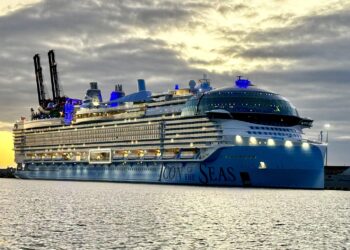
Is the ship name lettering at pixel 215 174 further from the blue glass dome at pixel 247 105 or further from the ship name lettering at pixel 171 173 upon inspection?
the blue glass dome at pixel 247 105

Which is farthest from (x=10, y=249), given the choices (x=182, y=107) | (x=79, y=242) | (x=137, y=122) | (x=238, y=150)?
(x=137, y=122)

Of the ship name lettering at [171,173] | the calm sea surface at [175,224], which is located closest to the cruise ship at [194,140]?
the ship name lettering at [171,173]

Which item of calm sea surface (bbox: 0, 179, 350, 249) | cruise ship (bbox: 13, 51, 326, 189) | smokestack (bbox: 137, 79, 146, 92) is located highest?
smokestack (bbox: 137, 79, 146, 92)

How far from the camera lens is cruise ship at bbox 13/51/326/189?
11500 centimetres

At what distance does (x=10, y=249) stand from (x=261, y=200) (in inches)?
2128

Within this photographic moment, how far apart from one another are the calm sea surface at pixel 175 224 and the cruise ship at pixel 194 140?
1006 inches

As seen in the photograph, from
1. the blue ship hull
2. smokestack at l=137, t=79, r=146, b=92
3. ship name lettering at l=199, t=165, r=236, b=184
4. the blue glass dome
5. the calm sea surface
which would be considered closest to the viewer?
the calm sea surface

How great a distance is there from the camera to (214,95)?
128 meters

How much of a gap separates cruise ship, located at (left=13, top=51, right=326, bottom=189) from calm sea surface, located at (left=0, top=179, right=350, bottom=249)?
25556 mm

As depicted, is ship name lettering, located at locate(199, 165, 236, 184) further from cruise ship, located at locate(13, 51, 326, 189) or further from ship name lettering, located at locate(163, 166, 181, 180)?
ship name lettering, located at locate(163, 166, 181, 180)

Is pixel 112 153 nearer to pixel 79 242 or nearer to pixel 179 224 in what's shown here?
pixel 179 224

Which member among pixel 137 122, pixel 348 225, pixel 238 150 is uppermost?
pixel 137 122

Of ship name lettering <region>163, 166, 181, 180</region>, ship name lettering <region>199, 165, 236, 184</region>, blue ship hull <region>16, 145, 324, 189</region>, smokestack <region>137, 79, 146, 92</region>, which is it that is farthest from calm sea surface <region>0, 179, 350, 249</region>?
smokestack <region>137, 79, 146, 92</region>

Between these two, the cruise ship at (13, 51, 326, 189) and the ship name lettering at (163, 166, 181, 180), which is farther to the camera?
the ship name lettering at (163, 166, 181, 180)
